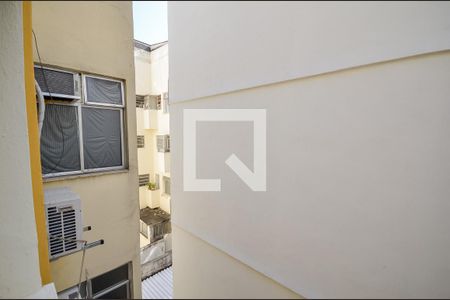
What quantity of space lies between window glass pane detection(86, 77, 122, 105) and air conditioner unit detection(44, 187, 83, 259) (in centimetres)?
82

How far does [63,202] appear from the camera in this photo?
4.23 feet

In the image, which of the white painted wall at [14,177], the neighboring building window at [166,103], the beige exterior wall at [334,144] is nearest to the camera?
the white painted wall at [14,177]

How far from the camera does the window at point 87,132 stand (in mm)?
1491

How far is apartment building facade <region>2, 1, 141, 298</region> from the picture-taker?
1.41 metres

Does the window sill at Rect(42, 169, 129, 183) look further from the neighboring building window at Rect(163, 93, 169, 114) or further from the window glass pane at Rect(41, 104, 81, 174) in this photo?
the neighboring building window at Rect(163, 93, 169, 114)

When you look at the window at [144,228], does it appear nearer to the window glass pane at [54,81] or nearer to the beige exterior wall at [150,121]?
the beige exterior wall at [150,121]

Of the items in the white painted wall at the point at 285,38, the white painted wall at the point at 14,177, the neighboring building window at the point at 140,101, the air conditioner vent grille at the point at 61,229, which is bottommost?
the air conditioner vent grille at the point at 61,229

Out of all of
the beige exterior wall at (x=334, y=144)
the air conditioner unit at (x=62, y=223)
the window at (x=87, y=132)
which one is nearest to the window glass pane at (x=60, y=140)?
the window at (x=87, y=132)

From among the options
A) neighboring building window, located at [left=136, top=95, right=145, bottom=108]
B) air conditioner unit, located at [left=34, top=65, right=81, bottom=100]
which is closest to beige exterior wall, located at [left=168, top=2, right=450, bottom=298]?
neighboring building window, located at [left=136, top=95, right=145, bottom=108]

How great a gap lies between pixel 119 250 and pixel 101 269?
7.8 inches

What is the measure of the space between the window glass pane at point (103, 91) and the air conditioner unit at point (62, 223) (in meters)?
0.82

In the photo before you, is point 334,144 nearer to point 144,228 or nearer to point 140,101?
point 144,228

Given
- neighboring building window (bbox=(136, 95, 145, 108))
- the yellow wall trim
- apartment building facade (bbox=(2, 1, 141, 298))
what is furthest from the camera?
neighboring building window (bbox=(136, 95, 145, 108))

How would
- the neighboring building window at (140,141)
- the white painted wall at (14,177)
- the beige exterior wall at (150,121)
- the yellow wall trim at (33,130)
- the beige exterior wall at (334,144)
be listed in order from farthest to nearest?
the neighboring building window at (140,141) → the beige exterior wall at (150,121) → the beige exterior wall at (334,144) → the yellow wall trim at (33,130) → the white painted wall at (14,177)
